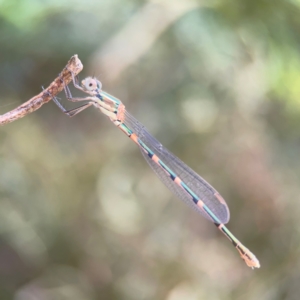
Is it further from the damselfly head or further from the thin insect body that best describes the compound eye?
the thin insect body

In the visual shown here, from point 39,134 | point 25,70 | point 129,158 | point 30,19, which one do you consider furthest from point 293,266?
point 30,19

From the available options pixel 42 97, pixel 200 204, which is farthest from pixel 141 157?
pixel 42 97

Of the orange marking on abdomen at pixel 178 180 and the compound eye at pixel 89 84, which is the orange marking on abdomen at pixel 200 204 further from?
the compound eye at pixel 89 84

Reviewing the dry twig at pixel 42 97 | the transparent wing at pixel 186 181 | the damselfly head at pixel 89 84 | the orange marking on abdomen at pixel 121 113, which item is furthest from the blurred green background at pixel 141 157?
the dry twig at pixel 42 97

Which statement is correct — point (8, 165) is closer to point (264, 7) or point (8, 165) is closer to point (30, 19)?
point (30, 19)

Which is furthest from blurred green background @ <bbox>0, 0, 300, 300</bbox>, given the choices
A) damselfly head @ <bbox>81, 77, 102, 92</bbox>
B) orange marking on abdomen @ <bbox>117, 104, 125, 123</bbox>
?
damselfly head @ <bbox>81, 77, 102, 92</bbox>
